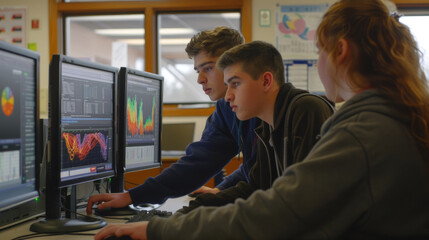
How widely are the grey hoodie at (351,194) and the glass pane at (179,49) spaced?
321 centimetres

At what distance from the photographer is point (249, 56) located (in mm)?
1484

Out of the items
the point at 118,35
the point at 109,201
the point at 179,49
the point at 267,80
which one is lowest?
the point at 109,201

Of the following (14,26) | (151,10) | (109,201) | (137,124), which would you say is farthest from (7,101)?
(14,26)

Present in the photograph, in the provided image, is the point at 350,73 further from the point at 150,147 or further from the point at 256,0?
the point at 256,0

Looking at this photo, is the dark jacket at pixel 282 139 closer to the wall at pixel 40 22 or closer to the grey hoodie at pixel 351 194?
the grey hoodie at pixel 351 194

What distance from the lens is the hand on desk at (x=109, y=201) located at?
1453 millimetres

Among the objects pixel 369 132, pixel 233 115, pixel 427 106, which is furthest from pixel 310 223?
pixel 233 115

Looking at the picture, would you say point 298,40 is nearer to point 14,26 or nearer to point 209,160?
point 209,160

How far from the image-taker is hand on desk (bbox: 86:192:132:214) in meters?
1.45

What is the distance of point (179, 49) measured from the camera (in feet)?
13.3

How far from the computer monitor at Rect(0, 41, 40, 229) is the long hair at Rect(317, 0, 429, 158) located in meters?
0.69

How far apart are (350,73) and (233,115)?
0.88 meters

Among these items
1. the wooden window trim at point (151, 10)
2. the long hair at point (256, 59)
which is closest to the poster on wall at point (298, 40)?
the wooden window trim at point (151, 10)

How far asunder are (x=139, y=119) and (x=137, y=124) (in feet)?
0.08
